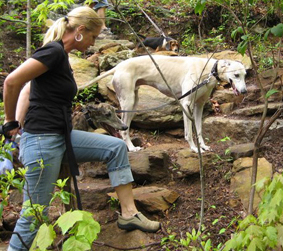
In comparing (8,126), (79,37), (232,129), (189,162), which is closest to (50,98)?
(8,126)

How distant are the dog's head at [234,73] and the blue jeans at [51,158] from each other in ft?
9.81

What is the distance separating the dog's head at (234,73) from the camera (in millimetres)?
5316

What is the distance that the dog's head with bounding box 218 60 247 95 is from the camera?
532cm

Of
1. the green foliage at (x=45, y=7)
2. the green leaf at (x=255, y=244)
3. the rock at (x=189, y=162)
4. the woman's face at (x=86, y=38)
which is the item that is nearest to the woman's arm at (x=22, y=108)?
the woman's face at (x=86, y=38)

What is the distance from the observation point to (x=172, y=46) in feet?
35.4

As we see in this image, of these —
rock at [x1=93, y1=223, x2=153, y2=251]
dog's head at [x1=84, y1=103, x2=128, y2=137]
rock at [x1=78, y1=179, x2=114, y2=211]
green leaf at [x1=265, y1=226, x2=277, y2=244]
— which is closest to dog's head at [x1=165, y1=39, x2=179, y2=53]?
dog's head at [x1=84, y1=103, x2=128, y2=137]

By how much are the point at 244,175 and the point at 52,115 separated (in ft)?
8.00

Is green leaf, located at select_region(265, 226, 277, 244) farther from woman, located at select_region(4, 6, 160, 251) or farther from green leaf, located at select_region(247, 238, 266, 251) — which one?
woman, located at select_region(4, 6, 160, 251)

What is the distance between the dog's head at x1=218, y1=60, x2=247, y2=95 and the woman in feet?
9.97

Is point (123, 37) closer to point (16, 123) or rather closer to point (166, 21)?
point (166, 21)

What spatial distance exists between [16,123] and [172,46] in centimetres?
890

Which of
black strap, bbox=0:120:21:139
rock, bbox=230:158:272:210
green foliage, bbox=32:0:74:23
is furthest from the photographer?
rock, bbox=230:158:272:210

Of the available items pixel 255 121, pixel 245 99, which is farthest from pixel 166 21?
pixel 255 121

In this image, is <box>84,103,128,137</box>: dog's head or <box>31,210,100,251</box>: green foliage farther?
<box>84,103,128,137</box>: dog's head
